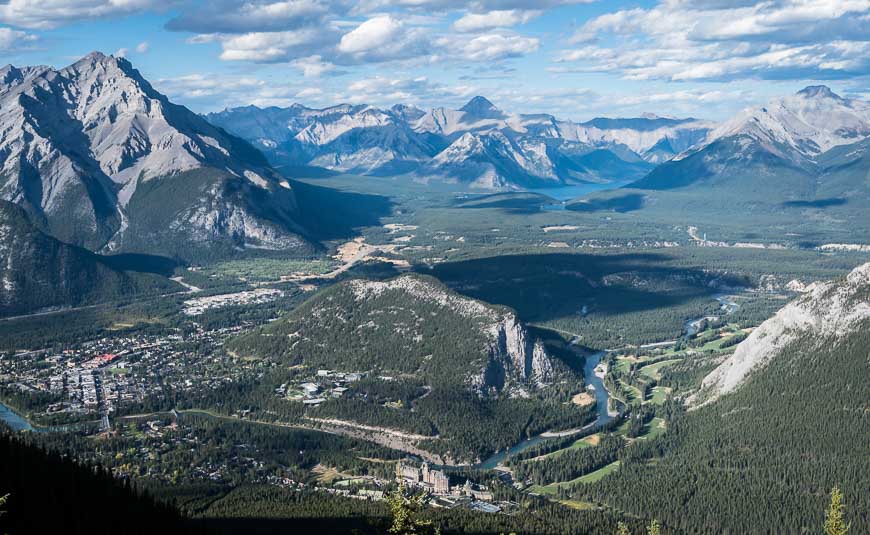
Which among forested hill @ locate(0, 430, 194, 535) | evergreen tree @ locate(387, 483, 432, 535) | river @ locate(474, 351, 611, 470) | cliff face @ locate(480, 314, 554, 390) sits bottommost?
river @ locate(474, 351, 611, 470)

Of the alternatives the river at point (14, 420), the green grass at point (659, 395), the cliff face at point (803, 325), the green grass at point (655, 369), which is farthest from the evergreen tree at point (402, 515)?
the green grass at point (655, 369)

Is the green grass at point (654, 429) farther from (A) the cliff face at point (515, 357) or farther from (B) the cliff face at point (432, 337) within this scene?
(A) the cliff face at point (515, 357)

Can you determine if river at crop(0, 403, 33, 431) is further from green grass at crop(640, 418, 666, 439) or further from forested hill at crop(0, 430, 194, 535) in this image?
green grass at crop(640, 418, 666, 439)

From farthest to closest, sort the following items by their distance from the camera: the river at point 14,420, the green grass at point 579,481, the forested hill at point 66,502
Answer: the river at point 14,420 < the green grass at point 579,481 < the forested hill at point 66,502

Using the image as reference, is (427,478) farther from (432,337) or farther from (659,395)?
(659,395)

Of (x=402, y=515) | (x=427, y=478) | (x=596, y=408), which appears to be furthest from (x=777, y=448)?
(x=402, y=515)

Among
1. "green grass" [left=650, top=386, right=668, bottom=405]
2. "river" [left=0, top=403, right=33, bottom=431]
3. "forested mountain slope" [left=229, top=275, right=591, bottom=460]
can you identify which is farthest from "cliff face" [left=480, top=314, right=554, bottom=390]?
"river" [left=0, top=403, right=33, bottom=431]

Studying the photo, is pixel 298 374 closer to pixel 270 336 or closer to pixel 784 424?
pixel 270 336
